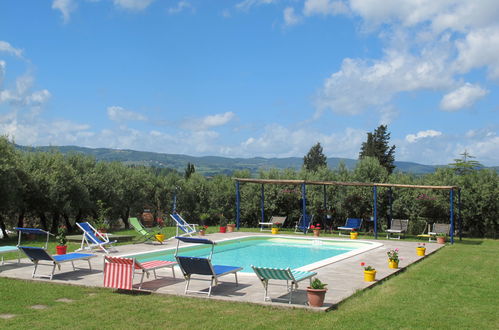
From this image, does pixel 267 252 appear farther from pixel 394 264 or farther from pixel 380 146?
pixel 380 146

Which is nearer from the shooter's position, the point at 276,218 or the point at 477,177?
the point at 477,177

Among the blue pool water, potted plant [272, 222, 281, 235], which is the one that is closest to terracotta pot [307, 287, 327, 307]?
the blue pool water

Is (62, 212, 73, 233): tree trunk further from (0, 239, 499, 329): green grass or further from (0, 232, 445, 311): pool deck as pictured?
(0, 239, 499, 329): green grass

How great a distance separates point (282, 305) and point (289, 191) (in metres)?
15.0

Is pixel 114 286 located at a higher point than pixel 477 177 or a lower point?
lower

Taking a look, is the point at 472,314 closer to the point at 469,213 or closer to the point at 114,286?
the point at 114,286

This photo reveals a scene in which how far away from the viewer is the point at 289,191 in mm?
21766

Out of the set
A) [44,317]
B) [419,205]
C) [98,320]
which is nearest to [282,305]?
[98,320]

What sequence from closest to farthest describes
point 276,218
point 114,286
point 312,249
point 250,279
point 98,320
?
point 98,320 < point 114,286 < point 250,279 < point 312,249 < point 276,218

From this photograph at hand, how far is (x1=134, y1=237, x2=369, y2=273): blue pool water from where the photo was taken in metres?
13.2

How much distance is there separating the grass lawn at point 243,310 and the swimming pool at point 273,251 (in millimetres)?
3262

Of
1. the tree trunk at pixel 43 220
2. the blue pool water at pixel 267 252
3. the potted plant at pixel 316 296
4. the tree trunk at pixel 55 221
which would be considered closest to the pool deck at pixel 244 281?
the potted plant at pixel 316 296

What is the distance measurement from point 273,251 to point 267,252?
0.32 meters

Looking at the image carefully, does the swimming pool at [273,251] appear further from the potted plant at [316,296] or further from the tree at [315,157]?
the tree at [315,157]
